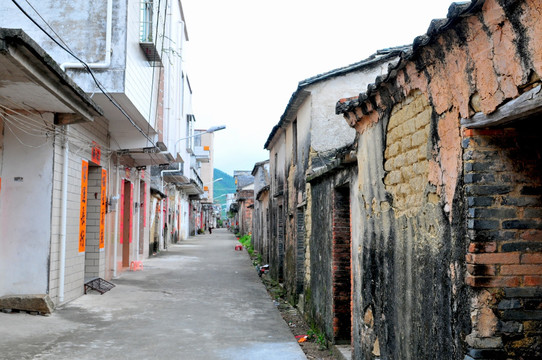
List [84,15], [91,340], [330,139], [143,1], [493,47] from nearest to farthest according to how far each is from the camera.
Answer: [493,47]
[91,340]
[84,15]
[330,139]
[143,1]

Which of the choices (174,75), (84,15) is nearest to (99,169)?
(84,15)

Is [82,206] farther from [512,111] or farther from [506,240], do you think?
[512,111]

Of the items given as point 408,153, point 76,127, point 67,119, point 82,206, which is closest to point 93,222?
point 82,206

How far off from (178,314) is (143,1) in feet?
21.6

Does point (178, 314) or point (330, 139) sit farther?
point (330, 139)

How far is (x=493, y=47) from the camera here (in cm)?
280

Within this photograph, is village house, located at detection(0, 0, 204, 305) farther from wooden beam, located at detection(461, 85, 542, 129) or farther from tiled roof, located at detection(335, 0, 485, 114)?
wooden beam, located at detection(461, 85, 542, 129)

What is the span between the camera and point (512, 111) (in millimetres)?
2670

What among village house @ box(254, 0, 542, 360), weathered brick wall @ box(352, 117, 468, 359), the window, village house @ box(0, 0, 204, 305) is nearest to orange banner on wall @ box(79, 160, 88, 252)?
village house @ box(0, 0, 204, 305)

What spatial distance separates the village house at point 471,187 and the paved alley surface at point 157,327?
3.03 m

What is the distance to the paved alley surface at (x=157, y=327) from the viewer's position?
611cm

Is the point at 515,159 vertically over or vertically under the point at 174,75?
Result: under

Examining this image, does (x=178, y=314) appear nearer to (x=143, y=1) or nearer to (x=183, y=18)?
(x=143, y=1)

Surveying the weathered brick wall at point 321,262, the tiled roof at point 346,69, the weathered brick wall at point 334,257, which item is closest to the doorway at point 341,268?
the weathered brick wall at point 334,257
